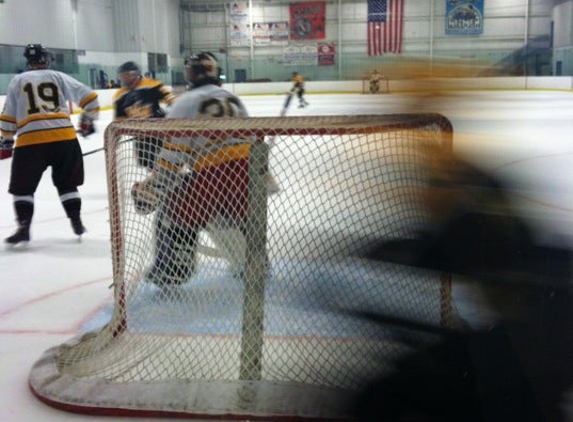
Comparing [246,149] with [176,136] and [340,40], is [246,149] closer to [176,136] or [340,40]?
[176,136]

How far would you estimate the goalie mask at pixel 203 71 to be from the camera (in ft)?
9.23

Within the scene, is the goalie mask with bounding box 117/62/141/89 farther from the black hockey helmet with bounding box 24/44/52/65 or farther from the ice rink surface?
the ice rink surface

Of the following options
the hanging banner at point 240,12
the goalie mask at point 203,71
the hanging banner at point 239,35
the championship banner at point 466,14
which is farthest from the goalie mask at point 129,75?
the hanging banner at point 240,12

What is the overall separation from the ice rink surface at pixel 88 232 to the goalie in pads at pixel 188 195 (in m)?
0.39

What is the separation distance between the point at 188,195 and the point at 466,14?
22283 millimetres

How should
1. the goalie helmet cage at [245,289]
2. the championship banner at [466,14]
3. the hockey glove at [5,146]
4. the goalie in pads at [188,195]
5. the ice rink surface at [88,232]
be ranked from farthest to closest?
the championship banner at [466,14] < the hockey glove at [5,146] < the goalie in pads at [188,195] < the goalie helmet cage at [245,289] < the ice rink surface at [88,232]

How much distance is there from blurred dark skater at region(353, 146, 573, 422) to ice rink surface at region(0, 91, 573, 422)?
5 cm

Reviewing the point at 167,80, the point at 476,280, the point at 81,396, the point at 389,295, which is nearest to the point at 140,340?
the point at 81,396

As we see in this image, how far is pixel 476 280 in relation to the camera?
1014 mm

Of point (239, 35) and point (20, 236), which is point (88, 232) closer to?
point (20, 236)

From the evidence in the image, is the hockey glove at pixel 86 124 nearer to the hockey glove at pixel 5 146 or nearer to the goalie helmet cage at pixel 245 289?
the hockey glove at pixel 5 146

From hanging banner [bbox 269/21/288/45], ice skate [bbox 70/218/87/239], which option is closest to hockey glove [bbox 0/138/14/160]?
ice skate [bbox 70/218/87/239]

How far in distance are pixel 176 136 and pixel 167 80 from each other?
944 inches

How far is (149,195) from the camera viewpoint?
2.16 metres
